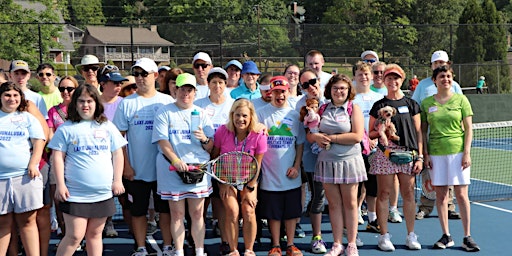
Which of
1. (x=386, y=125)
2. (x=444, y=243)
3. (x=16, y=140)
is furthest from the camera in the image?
(x=444, y=243)

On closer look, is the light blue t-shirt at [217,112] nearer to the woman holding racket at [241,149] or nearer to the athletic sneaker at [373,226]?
the woman holding racket at [241,149]

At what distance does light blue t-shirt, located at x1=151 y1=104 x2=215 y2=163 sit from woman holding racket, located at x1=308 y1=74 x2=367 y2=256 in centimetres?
121

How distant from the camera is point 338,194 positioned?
6535mm

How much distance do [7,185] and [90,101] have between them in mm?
1091

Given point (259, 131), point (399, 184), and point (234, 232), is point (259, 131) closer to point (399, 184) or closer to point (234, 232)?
A: point (234, 232)

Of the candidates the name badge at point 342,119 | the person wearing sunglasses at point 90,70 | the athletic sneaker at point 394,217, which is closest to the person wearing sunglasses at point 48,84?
the person wearing sunglasses at point 90,70

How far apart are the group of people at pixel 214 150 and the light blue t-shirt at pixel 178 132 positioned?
10 mm

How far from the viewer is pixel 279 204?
6562 millimetres

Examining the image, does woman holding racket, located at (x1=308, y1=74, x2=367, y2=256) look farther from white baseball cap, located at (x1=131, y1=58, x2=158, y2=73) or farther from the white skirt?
white baseball cap, located at (x1=131, y1=58, x2=158, y2=73)

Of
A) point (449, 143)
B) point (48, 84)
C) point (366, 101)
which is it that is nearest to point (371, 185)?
point (366, 101)

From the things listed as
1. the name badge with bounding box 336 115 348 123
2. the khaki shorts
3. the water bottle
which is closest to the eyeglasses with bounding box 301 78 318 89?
the name badge with bounding box 336 115 348 123

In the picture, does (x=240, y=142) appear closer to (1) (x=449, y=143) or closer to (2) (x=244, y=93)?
(2) (x=244, y=93)

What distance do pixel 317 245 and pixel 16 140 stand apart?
131 inches

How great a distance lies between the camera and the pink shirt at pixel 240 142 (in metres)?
6.27
